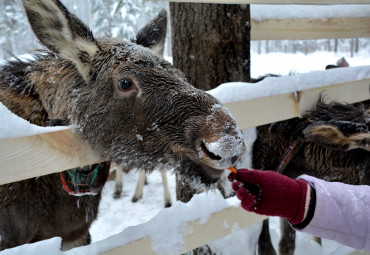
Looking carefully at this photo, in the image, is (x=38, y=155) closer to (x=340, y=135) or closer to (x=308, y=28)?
(x=340, y=135)

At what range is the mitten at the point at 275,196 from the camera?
1756mm

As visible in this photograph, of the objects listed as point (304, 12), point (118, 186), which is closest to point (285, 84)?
point (304, 12)

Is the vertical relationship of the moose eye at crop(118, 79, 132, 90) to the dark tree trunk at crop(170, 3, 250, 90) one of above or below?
below

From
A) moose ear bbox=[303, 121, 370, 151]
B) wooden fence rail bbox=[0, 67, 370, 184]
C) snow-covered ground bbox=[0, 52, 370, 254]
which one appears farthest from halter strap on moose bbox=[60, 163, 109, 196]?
moose ear bbox=[303, 121, 370, 151]

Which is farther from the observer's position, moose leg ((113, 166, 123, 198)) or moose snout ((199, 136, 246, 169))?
moose leg ((113, 166, 123, 198))

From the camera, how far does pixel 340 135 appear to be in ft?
9.43

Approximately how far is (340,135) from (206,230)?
1.64 meters

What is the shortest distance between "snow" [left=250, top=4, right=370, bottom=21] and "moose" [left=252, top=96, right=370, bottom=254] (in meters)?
1.49

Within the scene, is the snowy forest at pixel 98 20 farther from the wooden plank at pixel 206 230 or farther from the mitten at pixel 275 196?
the mitten at pixel 275 196

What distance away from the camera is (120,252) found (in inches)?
72.9

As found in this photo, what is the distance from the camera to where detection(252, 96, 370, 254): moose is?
2902mm

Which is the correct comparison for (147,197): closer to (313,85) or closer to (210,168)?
(313,85)

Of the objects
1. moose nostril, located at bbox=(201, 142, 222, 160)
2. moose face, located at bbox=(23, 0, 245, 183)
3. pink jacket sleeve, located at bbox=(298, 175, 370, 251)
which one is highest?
moose face, located at bbox=(23, 0, 245, 183)

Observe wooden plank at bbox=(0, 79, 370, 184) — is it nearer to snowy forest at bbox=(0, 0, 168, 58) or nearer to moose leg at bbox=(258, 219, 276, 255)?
moose leg at bbox=(258, 219, 276, 255)
